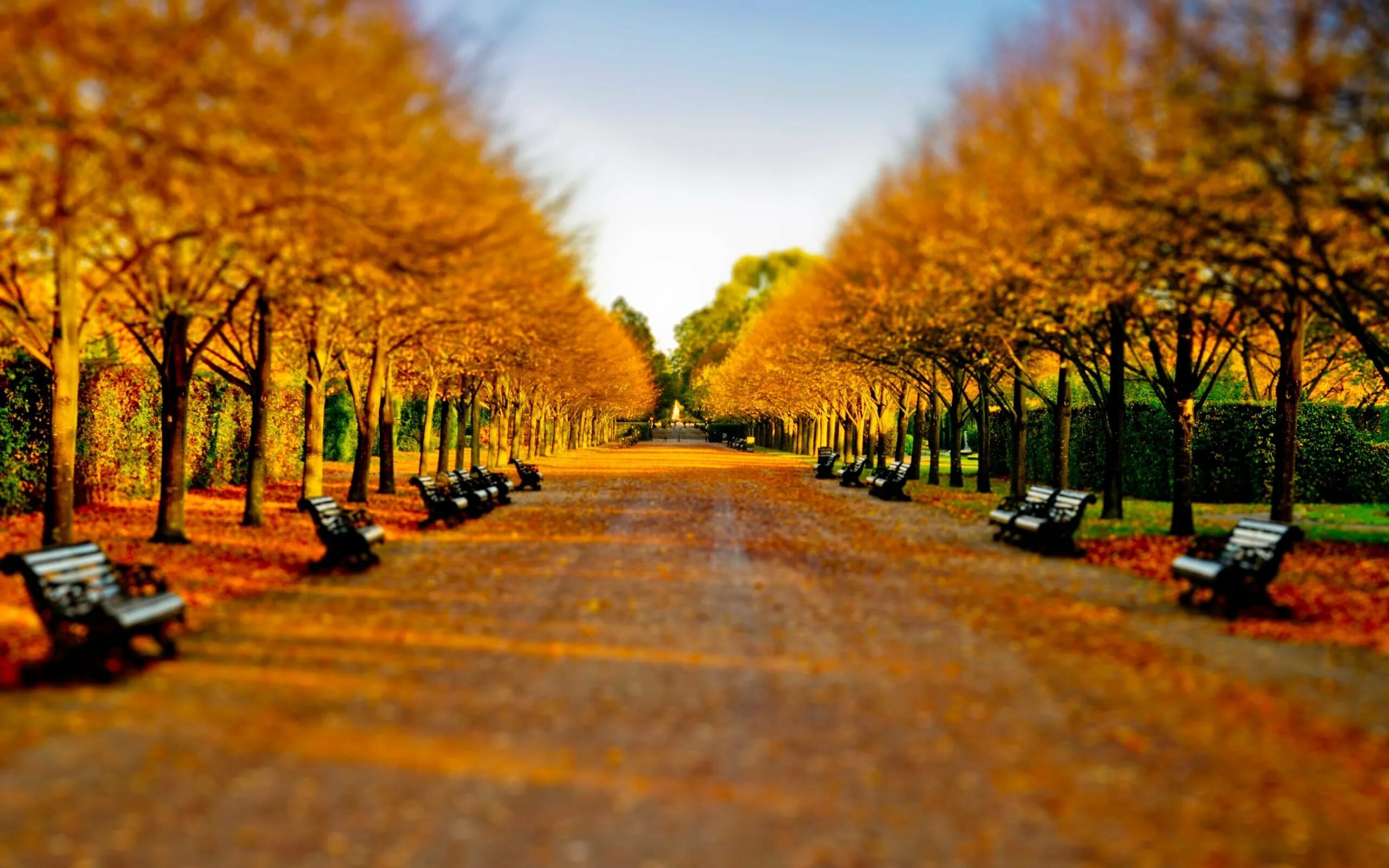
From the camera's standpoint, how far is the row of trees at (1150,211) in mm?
9797

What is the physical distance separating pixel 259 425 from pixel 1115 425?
16.5 metres

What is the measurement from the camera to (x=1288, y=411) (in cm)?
1827

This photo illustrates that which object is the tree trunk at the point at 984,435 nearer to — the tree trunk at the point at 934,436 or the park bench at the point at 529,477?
the tree trunk at the point at 934,436

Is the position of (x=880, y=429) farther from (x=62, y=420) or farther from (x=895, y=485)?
(x=62, y=420)

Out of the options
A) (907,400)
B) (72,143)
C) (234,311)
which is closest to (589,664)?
(72,143)

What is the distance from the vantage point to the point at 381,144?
11.5 meters

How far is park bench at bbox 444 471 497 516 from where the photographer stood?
21984 millimetres

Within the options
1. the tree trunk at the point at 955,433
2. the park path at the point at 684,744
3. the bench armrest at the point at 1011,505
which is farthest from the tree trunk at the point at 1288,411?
the tree trunk at the point at 955,433

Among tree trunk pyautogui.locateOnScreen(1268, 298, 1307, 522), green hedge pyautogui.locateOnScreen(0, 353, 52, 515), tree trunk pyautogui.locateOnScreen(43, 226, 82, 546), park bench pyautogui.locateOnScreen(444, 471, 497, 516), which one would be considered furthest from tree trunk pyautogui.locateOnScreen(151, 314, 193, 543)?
tree trunk pyautogui.locateOnScreen(1268, 298, 1307, 522)

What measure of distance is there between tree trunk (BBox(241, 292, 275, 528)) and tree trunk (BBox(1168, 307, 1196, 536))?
51.9ft

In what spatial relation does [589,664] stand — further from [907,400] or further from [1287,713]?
[907,400]

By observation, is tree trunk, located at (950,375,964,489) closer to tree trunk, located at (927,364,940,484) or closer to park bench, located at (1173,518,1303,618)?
tree trunk, located at (927,364,940,484)

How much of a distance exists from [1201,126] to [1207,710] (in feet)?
17.9

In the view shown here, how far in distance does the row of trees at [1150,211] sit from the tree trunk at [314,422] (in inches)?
477
